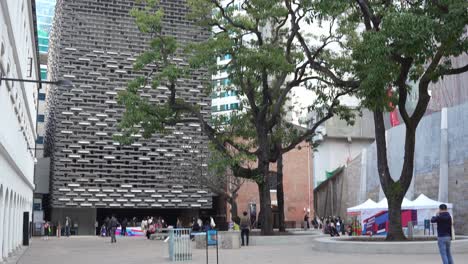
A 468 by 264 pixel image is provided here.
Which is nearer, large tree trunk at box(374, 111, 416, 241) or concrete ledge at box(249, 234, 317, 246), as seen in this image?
large tree trunk at box(374, 111, 416, 241)

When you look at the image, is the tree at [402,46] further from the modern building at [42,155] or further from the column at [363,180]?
the column at [363,180]

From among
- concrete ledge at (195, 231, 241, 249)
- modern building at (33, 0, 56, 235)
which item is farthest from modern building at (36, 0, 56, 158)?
concrete ledge at (195, 231, 241, 249)

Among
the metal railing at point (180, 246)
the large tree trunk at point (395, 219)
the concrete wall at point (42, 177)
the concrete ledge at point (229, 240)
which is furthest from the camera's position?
the concrete wall at point (42, 177)

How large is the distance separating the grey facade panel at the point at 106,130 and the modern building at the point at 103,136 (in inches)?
3.4

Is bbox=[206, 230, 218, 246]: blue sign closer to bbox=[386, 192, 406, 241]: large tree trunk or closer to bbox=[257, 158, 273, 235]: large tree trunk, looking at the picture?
bbox=[257, 158, 273, 235]: large tree trunk

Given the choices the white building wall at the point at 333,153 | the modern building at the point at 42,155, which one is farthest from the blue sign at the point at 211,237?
the white building wall at the point at 333,153

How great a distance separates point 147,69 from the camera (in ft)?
166

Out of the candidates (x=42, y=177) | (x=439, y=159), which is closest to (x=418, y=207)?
(x=439, y=159)

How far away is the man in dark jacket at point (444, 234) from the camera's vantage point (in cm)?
1230

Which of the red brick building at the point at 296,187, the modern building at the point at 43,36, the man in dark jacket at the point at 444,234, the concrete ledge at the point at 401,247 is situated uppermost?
the modern building at the point at 43,36

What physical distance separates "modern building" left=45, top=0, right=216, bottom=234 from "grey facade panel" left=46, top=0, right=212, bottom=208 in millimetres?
85

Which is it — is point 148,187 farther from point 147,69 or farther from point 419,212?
point 419,212

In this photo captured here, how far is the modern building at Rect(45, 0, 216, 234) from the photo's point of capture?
4978cm

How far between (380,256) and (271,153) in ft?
40.3
